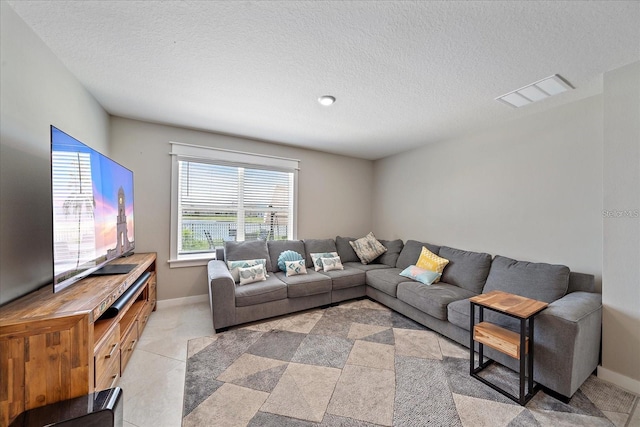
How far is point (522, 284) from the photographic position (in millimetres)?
2377

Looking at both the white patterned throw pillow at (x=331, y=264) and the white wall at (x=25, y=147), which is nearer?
the white wall at (x=25, y=147)

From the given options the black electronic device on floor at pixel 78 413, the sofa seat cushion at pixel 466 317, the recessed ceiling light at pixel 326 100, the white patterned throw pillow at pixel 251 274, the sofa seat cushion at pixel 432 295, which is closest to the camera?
the black electronic device on floor at pixel 78 413

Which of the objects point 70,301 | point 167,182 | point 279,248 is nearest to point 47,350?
point 70,301

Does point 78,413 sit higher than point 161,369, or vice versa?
point 78,413

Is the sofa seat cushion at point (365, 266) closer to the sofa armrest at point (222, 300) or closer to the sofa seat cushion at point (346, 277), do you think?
the sofa seat cushion at point (346, 277)

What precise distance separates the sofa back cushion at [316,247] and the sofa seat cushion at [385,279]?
78cm

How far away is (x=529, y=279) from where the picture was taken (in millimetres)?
2348

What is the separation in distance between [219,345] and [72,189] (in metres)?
1.76

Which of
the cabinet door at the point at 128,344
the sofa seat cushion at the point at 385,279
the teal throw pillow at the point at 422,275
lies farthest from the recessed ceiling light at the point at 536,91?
the cabinet door at the point at 128,344

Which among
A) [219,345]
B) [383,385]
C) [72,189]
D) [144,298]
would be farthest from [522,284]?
[144,298]

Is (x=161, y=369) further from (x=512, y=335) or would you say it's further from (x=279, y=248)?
(x=512, y=335)

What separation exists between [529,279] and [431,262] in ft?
3.38

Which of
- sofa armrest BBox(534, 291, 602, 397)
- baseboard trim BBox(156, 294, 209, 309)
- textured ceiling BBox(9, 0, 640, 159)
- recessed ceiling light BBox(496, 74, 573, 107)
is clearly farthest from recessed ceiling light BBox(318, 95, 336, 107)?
baseboard trim BBox(156, 294, 209, 309)

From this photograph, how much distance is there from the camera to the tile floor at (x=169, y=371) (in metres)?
1.54
